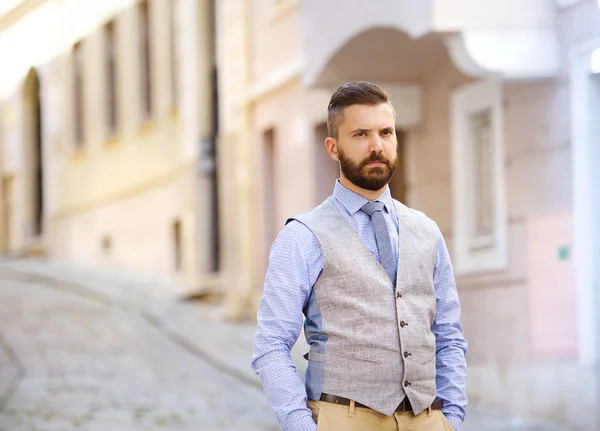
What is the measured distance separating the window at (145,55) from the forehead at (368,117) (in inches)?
803

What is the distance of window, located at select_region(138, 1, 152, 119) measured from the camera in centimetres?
2442

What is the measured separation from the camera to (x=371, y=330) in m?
4.05

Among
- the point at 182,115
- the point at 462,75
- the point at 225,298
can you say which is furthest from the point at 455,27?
the point at 182,115

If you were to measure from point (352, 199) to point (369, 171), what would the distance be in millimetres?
128

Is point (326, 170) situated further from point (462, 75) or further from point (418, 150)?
point (462, 75)

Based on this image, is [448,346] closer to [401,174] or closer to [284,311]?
[284,311]

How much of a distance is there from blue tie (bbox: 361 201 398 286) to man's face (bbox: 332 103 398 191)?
7cm

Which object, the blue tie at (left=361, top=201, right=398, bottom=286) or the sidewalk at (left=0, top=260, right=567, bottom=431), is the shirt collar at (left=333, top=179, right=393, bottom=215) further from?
the sidewalk at (left=0, top=260, right=567, bottom=431)

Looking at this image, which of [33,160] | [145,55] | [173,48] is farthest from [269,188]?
[33,160]

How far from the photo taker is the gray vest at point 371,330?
4047mm

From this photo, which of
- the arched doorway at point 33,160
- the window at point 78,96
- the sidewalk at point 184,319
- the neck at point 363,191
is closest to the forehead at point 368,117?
the neck at point 363,191

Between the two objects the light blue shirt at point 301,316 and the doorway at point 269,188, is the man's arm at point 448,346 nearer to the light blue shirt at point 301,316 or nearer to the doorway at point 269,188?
the light blue shirt at point 301,316

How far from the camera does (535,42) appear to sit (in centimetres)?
1159

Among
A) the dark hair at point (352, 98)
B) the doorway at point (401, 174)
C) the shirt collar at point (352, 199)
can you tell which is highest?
the doorway at point (401, 174)
